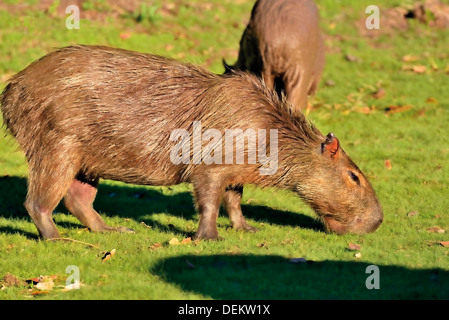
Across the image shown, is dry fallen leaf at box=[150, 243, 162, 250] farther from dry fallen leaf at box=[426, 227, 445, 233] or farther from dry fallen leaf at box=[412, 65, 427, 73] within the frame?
dry fallen leaf at box=[412, 65, 427, 73]

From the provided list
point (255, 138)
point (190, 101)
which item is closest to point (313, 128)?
point (255, 138)

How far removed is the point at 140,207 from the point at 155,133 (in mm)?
1775

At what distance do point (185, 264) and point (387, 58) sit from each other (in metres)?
9.74

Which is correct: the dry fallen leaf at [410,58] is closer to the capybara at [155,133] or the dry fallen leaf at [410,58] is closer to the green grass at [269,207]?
the green grass at [269,207]

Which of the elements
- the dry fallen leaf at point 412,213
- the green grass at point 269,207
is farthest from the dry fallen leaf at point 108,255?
the dry fallen leaf at point 412,213

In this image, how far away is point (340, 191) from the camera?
745 cm

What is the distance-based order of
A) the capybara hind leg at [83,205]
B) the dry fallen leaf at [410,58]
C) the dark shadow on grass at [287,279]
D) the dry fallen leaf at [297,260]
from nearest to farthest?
the dark shadow on grass at [287,279]
the dry fallen leaf at [297,260]
the capybara hind leg at [83,205]
the dry fallen leaf at [410,58]

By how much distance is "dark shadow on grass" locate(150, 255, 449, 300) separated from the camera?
5695 millimetres

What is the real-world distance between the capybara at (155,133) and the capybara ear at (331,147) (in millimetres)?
10

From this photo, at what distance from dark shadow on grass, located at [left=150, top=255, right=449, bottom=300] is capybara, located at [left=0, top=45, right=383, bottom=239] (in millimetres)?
876

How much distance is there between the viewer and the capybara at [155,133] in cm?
719

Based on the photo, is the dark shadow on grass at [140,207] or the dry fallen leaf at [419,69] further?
the dry fallen leaf at [419,69]

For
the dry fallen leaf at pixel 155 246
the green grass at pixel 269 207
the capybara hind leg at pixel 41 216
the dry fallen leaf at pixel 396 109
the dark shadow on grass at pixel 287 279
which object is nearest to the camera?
the dark shadow on grass at pixel 287 279

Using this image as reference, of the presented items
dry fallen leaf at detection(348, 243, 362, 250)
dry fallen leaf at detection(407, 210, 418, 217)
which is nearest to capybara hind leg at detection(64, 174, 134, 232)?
dry fallen leaf at detection(348, 243, 362, 250)
